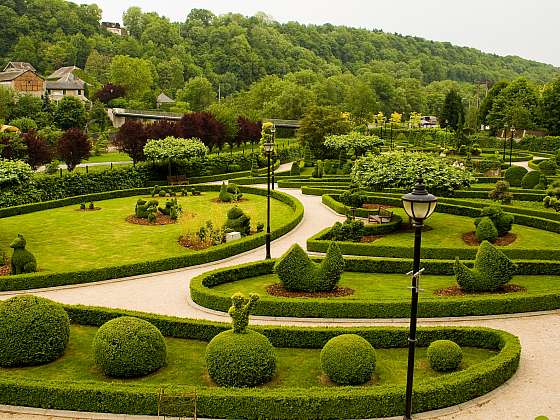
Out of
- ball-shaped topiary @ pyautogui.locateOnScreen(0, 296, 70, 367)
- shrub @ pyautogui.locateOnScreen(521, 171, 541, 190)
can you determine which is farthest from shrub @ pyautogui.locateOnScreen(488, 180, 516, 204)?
ball-shaped topiary @ pyautogui.locateOnScreen(0, 296, 70, 367)

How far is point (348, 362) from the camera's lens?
40.4 ft

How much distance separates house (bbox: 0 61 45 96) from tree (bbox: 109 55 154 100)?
1326cm

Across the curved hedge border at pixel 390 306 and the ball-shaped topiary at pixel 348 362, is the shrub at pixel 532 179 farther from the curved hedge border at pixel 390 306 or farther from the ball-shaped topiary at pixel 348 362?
the ball-shaped topiary at pixel 348 362

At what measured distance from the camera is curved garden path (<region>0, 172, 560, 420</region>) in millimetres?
11766

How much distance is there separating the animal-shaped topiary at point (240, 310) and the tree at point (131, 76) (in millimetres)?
99863

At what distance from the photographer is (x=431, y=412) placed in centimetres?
1164

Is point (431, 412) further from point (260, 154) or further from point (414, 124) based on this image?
point (414, 124)

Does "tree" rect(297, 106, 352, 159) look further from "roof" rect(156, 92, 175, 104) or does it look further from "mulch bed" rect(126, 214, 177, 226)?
"roof" rect(156, 92, 175, 104)

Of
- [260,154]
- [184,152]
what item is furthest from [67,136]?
[260,154]

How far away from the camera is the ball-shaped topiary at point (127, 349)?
12711mm

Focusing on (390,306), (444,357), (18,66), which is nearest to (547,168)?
(390,306)

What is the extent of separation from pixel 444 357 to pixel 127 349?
282 inches

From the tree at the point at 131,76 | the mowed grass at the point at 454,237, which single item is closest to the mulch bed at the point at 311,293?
the mowed grass at the point at 454,237

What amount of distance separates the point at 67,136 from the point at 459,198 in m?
29.0
